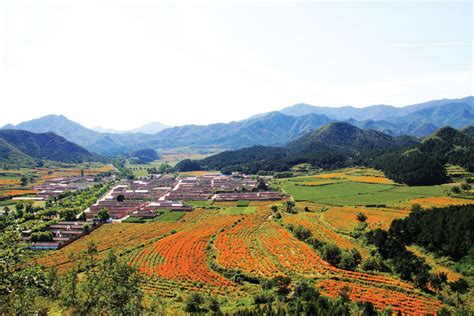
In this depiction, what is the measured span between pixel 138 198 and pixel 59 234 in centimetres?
3612

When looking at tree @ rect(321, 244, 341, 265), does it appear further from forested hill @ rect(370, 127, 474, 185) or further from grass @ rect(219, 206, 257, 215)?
forested hill @ rect(370, 127, 474, 185)

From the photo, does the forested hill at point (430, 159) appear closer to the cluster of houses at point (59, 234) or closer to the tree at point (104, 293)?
the cluster of houses at point (59, 234)

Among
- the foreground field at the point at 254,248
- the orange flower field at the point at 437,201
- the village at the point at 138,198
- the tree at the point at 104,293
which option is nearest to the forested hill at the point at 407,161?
the foreground field at the point at 254,248

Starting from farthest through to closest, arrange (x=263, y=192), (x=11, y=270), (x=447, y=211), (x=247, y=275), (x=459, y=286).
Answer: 1. (x=263, y=192)
2. (x=447, y=211)
3. (x=247, y=275)
4. (x=459, y=286)
5. (x=11, y=270)

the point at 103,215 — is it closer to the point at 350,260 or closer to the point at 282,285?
the point at 282,285

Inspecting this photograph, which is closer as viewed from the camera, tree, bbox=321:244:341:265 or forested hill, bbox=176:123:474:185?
tree, bbox=321:244:341:265

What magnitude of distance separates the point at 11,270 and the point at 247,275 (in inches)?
1020

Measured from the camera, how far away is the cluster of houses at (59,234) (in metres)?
52.2

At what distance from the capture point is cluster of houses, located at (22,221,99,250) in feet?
171

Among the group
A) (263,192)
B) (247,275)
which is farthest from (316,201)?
(247,275)

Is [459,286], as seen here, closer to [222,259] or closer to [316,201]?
[222,259]

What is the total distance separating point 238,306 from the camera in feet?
95.9

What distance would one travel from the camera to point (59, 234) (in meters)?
57.0

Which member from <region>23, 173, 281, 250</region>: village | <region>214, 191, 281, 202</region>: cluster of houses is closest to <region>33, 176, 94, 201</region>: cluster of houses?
<region>23, 173, 281, 250</region>: village
